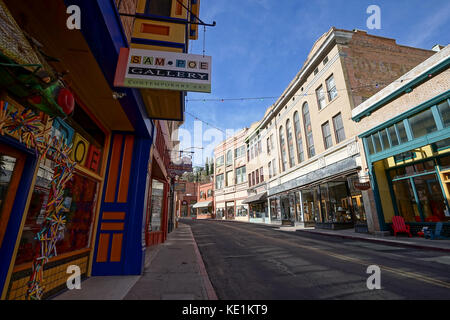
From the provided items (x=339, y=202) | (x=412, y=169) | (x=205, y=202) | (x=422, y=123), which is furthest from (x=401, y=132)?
(x=205, y=202)

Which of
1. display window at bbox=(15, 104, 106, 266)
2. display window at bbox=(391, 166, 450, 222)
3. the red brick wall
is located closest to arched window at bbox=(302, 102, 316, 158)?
the red brick wall

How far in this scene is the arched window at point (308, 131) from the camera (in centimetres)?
2021

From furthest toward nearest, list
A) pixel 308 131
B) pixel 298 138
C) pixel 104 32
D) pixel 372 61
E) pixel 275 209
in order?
pixel 275 209 → pixel 298 138 → pixel 308 131 → pixel 372 61 → pixel 104 32

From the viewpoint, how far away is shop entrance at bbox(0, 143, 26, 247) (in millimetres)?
2768

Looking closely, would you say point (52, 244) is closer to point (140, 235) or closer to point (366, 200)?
point (140, 235)

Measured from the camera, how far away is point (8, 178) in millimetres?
2867

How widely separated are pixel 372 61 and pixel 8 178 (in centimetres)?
2271

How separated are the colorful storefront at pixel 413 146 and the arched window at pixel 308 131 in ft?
21.1

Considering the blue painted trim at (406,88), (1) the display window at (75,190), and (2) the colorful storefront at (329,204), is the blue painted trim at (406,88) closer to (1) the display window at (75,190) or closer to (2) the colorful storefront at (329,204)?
(2) the colorful storefront at (329,204)

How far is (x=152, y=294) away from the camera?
390 cm

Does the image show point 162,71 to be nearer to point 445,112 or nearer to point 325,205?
point 445,112

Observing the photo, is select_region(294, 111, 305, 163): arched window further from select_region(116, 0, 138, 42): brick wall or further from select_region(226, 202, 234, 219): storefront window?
select_region(226, 202, 234, 219): storefront window

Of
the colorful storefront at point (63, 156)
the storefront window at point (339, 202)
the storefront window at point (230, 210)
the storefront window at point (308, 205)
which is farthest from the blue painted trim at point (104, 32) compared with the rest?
the storefront window at point (230, 210)
